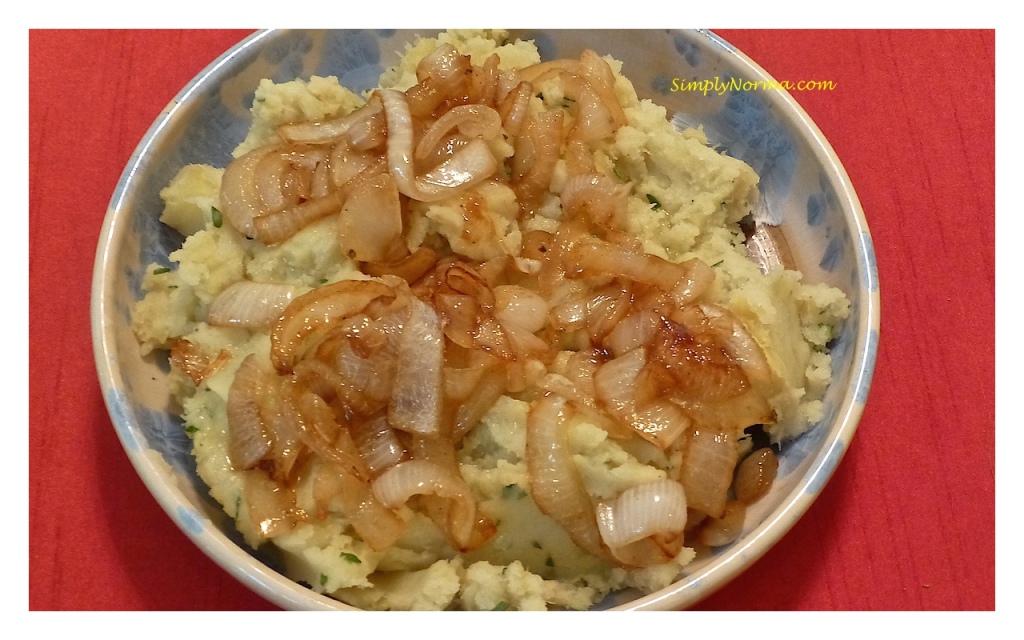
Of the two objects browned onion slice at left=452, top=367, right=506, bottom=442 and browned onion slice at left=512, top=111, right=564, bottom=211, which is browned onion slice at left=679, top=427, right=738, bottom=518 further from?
browned onion slice at left=512, top=111, right=564, bottom=211

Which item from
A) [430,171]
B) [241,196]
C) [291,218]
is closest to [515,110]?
[430,171]

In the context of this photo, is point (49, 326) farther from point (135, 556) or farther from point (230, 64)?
point (230, 64)

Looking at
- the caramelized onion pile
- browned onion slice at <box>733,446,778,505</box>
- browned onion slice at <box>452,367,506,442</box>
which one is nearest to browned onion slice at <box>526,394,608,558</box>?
the caramelized onion pile

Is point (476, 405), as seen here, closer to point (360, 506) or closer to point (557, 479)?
point (557, 479)

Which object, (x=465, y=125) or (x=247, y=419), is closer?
(x=247, y=419)

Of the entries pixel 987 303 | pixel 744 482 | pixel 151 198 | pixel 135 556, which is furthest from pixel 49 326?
pixel 987 303

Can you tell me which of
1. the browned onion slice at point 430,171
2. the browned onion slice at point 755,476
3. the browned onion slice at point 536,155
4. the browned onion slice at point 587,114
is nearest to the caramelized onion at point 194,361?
the browned onion slice at point 430,171

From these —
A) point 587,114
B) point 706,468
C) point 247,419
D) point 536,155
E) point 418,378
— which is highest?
point 587,114
